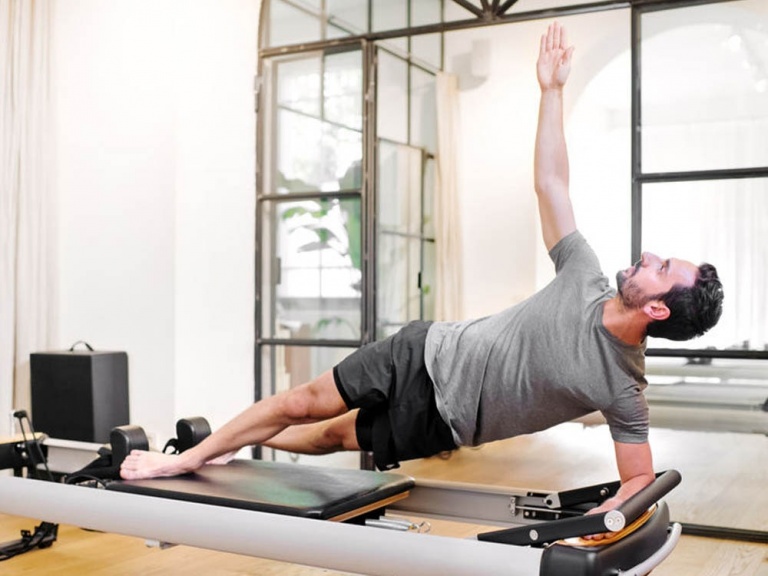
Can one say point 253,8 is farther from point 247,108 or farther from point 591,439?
point 591,439

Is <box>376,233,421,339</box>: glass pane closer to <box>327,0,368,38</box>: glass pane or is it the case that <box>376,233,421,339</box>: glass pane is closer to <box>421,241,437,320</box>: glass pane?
<box>421,241,437,320</box>: glass pane

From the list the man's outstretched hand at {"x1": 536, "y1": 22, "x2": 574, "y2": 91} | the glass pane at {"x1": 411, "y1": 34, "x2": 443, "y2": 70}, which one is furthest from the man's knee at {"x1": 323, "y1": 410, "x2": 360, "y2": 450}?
the glass pane at {"x1": 411, "y1": 34, "x2": 443, "y2": 70}

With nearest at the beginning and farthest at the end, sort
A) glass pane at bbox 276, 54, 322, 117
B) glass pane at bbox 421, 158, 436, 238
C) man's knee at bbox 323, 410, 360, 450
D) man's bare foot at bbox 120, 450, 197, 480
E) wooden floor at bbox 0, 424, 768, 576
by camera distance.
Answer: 1. man's bare foot at bbox 120, 450, 197, 480
2. man's knee at bbox 323, 410, 360, 450
3. wooden floor at bbox 0, 424, 768, 576
4. glass pane at bbox 276, 54, 322, 117
5. glass pane at bbox 421, 158, 436, 238

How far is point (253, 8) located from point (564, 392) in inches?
120

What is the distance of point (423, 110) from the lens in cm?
545

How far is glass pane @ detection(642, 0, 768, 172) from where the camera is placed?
3.62m

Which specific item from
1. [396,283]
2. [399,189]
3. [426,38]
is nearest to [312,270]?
[396,283]

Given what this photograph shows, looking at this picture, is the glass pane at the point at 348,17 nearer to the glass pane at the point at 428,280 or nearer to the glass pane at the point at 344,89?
the glass pane at the point at 344,89

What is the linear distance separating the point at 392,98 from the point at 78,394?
2.07 metres

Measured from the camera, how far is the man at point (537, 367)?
211 cm

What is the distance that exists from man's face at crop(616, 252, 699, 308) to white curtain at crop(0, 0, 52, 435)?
306 centimetres

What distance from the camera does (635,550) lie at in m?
1.86

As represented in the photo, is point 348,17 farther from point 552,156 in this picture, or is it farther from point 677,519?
point 677,519

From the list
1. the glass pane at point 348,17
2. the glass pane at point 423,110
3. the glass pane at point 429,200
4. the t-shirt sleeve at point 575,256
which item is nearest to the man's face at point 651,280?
the t-shirt sleeve at point 575,256
